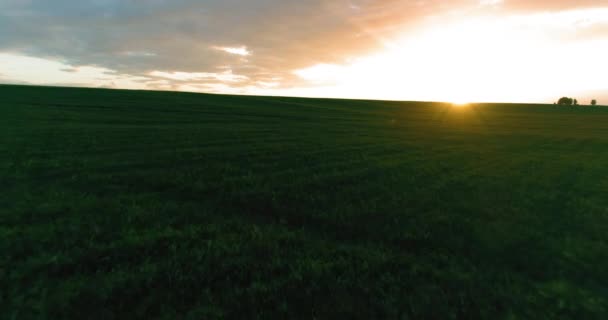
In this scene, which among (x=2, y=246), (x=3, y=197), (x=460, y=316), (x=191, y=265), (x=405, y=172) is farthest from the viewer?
(x=405, y=172)

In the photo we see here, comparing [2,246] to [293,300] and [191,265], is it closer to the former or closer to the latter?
[191,265]

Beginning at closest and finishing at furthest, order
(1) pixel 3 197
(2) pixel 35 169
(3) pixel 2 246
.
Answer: (3) pixel 2 246
(1) pixel 3 197
(2) pixel 35 169

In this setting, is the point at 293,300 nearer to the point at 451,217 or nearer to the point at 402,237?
the point at 402,237

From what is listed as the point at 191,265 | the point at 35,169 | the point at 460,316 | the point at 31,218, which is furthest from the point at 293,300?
the point at 35,169

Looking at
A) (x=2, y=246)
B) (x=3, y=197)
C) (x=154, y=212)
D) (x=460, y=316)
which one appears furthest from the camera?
(x=3, y=197)

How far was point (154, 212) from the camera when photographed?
8156 mm

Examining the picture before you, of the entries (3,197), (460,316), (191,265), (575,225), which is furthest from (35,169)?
(575,225)

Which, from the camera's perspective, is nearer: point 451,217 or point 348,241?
point 348,241

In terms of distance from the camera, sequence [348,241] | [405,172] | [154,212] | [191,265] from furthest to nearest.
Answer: [405,172] → [154,212] → [348,241] → [191,265]

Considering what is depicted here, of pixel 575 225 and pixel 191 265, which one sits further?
pixel 575 225

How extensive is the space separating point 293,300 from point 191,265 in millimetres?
2205

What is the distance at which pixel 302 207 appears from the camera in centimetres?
902

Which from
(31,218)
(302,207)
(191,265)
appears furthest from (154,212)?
(302,207)

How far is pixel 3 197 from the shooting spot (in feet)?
29.0
